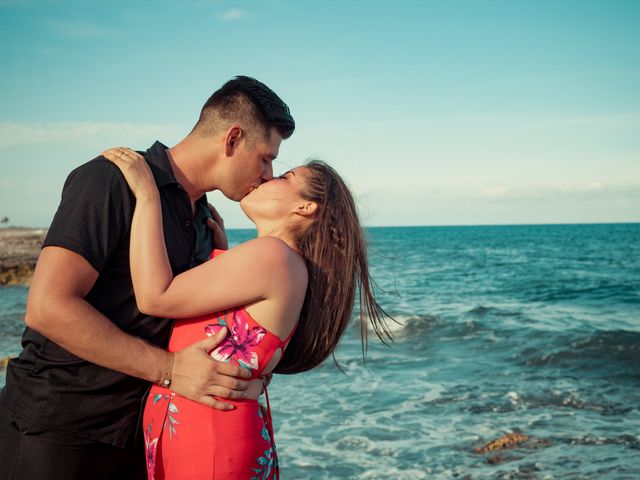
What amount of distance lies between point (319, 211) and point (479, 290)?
2512cm

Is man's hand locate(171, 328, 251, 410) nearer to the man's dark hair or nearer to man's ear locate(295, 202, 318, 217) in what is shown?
man's ear locate(295, 202, 318, 217)

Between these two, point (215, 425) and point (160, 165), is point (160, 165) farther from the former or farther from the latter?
point (215, 425)

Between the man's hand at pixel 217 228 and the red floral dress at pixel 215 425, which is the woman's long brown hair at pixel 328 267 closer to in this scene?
the red floral dress at pixel 215 425

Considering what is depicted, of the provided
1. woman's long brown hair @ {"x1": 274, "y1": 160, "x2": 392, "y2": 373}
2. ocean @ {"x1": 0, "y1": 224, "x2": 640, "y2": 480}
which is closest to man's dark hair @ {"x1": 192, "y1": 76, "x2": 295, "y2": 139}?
woman's long brown hair @ {"x1": 274, "y1": 160, "x2": 392, "y2": 373}

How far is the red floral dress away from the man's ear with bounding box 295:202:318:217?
570 millimetres

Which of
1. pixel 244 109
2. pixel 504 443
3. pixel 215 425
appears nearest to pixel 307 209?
pixel 244 109

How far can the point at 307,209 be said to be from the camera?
299 centimetres

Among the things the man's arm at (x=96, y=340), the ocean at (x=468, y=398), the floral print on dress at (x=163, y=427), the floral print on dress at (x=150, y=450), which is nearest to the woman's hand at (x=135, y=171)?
the man's arm at (x=96, y=340)

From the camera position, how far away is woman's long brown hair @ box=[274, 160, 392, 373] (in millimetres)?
2924

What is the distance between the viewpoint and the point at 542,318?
717 inches

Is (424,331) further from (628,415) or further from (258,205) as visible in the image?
(258,205)

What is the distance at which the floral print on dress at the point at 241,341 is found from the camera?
2.72m

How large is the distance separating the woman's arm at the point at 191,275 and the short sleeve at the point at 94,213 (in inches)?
Answer: 2.2

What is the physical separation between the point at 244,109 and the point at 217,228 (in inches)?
29.3
